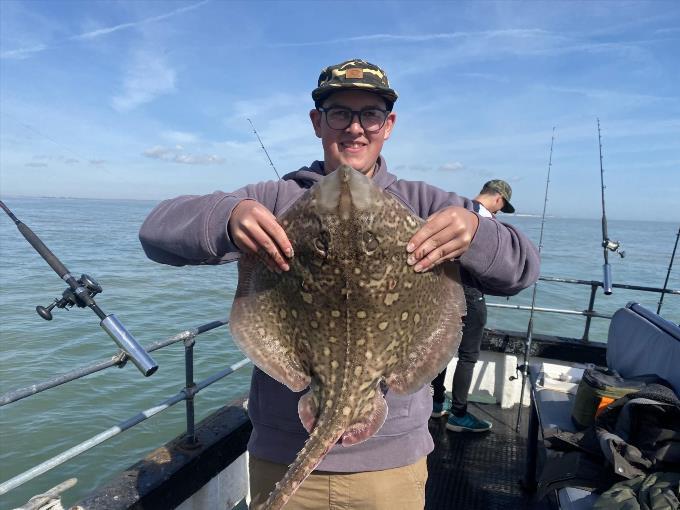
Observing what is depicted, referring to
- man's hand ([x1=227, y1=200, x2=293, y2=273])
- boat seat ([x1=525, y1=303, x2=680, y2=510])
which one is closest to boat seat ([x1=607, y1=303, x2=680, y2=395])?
boat seat ([x1=525, y1=303, x2=680, y2=510])

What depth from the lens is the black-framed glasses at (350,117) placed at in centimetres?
229

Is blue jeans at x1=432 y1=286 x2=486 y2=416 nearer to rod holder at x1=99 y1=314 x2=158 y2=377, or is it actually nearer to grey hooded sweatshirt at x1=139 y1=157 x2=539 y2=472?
grey hooded sweatshirt at x1=139 y1=157 x2=539 y2=472

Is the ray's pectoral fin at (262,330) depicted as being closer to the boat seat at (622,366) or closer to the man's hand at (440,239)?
the man's hand at (440,239)

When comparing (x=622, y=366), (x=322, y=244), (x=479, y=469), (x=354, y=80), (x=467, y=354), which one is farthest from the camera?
(x=467, y=354)

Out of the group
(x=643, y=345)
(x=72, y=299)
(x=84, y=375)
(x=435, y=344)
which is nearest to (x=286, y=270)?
(x=435, y=344)

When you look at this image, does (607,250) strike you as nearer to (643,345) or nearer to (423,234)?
(643,345)

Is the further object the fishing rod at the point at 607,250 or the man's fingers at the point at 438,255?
the fishing rod at the point at 607,250

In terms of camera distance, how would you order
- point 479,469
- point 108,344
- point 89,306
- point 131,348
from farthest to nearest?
point 108,344, point 479,469, point 89,306, point 131,348

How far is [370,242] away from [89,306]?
2.24m

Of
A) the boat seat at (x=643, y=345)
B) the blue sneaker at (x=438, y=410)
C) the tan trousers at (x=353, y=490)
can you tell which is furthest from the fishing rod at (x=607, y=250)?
the tan trousers at (x=353, y=490)

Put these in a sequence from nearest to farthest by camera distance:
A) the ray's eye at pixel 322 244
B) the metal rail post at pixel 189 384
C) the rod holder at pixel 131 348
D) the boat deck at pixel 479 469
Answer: the ray's eye at pixel 322 244, the rod holder at pixel 131 348, the metal rail post at pixel 189 384, the boat deck at pixel 479 469

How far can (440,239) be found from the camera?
1.80m

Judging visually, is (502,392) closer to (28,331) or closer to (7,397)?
(7,397)

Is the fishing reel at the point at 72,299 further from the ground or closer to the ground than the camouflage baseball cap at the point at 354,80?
closer to the ground
